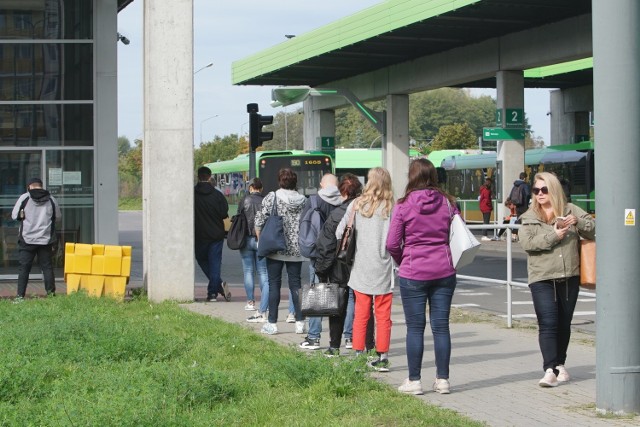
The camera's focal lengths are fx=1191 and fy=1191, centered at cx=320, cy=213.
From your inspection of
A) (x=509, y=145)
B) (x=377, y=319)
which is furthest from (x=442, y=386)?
(x=509, y=145)

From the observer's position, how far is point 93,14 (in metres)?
20.5

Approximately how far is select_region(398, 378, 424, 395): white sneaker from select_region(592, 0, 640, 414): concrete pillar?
56.7 inches

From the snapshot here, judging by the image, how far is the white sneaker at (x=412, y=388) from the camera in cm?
880

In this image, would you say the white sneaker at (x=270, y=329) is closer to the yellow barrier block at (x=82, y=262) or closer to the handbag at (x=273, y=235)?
the handbag at (x=273, y=235)

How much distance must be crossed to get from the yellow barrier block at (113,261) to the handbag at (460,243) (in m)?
8.60

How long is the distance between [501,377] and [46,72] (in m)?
13.1

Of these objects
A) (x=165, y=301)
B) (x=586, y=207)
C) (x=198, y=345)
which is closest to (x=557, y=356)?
(x=198, y=345)

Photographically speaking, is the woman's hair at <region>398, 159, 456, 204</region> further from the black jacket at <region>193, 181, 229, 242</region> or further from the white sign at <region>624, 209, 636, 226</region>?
the black jacket at <region>193, 181, 229, 242</region>

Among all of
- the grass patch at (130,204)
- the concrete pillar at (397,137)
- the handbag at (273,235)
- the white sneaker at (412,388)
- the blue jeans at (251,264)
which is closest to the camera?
the white sneaker at (412,388)

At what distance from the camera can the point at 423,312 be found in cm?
902

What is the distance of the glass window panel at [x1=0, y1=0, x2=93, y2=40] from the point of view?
20.6 meters

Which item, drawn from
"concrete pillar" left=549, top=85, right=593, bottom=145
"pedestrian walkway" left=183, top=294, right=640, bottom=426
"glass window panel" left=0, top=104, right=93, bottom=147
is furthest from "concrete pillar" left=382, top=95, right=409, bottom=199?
"pedestrian walkway" left=183, top=294, right=640, bottom=426

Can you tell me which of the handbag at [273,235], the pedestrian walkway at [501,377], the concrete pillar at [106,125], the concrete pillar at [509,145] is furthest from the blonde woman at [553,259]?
the concrete pillar at [509,145]

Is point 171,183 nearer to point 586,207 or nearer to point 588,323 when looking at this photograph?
point 588,323
